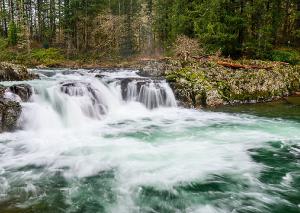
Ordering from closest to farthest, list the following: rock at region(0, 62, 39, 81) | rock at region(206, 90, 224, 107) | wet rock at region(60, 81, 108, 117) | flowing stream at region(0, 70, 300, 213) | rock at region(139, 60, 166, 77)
Result: flowing stream at region(0, 70, 300, 213) → wet rock at region(60, 81, 108, 117) → rock at region(0, 62, 39, 81) → rock at region(206, 90, 224, 107) → rock at region(139, 60, 166, 77)

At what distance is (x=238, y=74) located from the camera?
1970 cm

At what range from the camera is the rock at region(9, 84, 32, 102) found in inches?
528

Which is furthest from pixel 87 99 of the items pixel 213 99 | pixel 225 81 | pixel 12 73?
pixel 225 81

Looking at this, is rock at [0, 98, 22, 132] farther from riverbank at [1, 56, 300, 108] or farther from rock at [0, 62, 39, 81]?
riverbank at [1, 56, 300, 108]

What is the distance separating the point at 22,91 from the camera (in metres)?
13.6

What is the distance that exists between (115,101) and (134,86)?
147cm

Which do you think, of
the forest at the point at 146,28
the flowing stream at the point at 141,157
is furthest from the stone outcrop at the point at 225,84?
the forest at the point at 146,28

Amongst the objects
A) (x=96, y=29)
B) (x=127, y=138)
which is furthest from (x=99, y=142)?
(x=96, y=29)

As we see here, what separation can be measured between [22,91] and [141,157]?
687 cm

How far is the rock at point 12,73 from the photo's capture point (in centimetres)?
1777

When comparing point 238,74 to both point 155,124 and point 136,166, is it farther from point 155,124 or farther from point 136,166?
point 136,166

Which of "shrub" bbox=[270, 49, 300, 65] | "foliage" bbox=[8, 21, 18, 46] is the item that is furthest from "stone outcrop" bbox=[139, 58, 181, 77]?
"foliage" bbox=[8, 21, 18, 46]

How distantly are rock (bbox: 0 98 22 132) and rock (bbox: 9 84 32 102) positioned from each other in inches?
42.1

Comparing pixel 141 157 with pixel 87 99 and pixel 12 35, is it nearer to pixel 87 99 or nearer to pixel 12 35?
pixel 87 99
